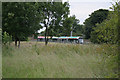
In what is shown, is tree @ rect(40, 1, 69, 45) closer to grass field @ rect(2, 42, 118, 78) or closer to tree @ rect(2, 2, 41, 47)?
tree @ rect(2, 2, 41, 47)

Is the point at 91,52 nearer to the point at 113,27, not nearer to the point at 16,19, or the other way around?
the point at 113,27

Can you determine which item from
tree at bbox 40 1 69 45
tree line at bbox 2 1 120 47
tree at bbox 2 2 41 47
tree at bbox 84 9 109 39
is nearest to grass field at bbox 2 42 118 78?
tree line at bbox 2 1 120 47

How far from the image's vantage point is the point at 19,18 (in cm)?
1056

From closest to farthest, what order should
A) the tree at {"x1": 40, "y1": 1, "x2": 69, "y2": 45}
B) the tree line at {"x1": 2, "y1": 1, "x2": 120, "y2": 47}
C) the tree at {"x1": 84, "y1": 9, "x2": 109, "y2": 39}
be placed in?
the tree line at {"x1": 2, "y1": 1, "x2": 120, "y2": 47} < the tree at {"x1": 40, "y1": 1, "x2": 69, "y2": 45} < the tree at {"x1": 84, "y1": 9, "x2": 109, "y2": 39}

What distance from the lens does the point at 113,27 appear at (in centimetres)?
332

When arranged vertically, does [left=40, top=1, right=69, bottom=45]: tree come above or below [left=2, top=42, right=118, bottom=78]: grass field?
above

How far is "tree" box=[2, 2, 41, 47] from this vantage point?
34.1ft

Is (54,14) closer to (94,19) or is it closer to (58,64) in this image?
(58,64)

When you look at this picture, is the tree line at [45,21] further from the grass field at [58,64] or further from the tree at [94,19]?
the tree at [94,19]

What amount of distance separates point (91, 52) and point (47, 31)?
1358cm

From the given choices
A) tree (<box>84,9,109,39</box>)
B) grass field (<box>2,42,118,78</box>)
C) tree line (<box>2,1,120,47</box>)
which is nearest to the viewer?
tree line (<box>2,1,120,47</box>)

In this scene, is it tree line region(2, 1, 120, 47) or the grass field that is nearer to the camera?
tree line region(2, 1, 120, 47)

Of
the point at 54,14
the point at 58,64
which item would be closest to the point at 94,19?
the point at 54,14

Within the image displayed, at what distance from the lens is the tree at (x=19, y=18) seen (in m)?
10.4
